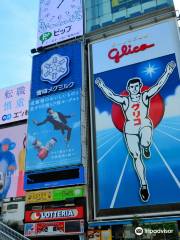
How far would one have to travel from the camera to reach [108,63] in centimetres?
2695

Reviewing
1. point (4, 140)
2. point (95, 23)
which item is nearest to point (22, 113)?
point (4, 140)

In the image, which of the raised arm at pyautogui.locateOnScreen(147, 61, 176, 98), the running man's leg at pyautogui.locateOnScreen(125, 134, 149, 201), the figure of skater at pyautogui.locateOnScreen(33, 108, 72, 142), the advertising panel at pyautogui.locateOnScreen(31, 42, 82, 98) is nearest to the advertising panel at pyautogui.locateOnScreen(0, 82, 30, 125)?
the advertising panel at pyautogui.locateOnScreen(31, 42, 82, 98)

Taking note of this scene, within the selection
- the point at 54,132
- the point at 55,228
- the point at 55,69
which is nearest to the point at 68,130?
the point at 54,132

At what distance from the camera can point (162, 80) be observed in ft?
79.9

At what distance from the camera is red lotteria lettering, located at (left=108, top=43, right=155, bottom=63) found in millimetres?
25953

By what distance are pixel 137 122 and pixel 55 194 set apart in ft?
23.4

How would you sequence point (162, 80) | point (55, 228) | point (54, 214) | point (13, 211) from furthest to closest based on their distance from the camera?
point (13, 211)
point (162, 80)
point (54, 214)
point (55, 228)

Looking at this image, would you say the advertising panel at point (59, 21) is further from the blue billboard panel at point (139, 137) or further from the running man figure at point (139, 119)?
the running man figure at point (139, 119)

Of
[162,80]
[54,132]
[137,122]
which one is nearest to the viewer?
[137,122]

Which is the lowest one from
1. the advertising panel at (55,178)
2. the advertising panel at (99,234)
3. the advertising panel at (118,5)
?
the advertising panel at (99,234)

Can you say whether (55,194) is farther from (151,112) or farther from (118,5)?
(118,5)

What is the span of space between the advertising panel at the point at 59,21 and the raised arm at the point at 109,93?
5.34 m

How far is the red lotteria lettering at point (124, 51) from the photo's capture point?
85.1 ft

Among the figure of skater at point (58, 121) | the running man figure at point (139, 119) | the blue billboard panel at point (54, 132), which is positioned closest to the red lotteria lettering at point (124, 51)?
the running man figure at point (139, 119)
